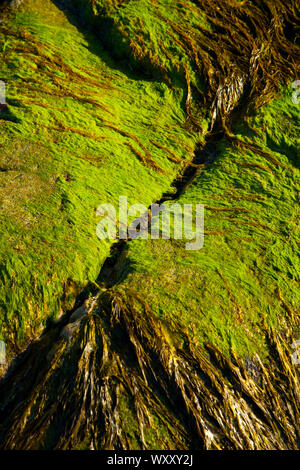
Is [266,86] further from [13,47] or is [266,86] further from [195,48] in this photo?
[13,47]

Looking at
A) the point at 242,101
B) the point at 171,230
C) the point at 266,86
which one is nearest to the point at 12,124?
the point at 171,230

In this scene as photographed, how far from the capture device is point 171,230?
3.77 m

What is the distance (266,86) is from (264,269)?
8.88ft

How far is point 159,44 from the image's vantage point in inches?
193

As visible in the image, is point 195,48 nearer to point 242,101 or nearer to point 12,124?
point 242,101

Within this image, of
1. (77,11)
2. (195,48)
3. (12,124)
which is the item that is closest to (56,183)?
(12,124)

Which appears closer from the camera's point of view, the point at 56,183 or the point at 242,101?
the point at 56,183

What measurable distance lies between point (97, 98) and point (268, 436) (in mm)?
3848

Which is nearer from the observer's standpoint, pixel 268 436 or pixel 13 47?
pixel 268 436

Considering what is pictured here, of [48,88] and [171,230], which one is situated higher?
[48,88]

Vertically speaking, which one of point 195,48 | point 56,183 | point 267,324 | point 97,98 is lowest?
point 267,324
